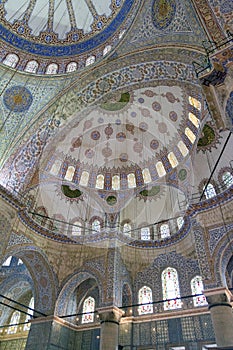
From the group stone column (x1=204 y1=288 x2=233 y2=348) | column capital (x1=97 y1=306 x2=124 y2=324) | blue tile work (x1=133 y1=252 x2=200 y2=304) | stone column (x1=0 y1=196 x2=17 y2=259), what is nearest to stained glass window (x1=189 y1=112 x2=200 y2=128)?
blue tile work (x1=133 y1=252 x2=200 y2=304)

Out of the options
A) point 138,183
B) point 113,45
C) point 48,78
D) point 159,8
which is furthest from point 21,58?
point 138,183

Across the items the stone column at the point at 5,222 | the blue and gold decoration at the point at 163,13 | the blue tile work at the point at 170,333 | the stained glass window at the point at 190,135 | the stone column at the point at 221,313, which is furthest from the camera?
the stained glass window at the point at 190,135

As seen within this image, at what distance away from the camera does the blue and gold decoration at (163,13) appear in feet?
26.9

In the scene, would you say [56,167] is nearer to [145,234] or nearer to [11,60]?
[11,60]

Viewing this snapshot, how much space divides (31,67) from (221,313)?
1067 centimetres

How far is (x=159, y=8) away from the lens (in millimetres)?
8672

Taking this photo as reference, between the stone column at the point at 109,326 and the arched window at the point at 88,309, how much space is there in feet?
8.21

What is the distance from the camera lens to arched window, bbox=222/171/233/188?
9.70 m

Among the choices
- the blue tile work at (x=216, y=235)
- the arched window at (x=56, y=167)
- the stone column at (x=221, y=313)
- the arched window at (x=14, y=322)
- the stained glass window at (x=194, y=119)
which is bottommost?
the stone column at (x=221, y=313)

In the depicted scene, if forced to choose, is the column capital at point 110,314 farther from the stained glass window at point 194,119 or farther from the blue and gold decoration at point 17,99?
the blue and gold decoration at point 17,99

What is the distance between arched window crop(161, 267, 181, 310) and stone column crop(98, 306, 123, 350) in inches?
83.1

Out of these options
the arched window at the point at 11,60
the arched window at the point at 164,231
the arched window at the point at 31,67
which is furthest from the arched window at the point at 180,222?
the arched window at the point at 11,60

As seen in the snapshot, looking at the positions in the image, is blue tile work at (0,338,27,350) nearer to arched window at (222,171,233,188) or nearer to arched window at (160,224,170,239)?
arched window at (160,224,170,239)

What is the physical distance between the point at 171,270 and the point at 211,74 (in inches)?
324
